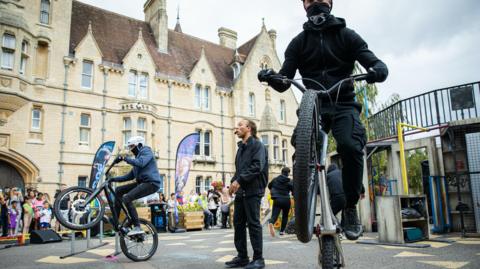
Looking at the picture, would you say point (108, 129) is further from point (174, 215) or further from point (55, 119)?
point (174, 215)

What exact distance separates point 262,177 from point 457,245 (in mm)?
4542

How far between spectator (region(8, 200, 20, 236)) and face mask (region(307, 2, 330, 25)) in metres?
14.5

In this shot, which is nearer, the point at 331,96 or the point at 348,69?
the point at 331,96

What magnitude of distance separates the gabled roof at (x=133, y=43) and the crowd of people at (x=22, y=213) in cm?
1411

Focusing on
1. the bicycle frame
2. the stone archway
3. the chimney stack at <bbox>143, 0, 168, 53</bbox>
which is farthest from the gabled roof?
the bicycle frame

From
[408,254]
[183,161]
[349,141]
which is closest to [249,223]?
[349,141]

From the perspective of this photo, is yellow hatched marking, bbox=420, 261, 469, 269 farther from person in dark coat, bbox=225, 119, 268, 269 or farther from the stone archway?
the stone archway

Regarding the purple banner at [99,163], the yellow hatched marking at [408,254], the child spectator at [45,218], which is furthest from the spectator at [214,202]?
the yellow hatched marking at [408,254]

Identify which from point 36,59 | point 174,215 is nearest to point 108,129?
point 36,59

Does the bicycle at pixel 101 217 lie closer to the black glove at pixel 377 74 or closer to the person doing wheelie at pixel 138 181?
the person doing wheelie at pixel 138 181

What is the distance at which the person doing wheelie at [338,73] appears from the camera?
129 inches

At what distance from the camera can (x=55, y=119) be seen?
77.2 feet

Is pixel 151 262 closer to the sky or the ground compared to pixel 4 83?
closer to the ground

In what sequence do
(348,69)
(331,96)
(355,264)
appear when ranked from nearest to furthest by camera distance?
(331,96)
(348,69)
(355,264)
